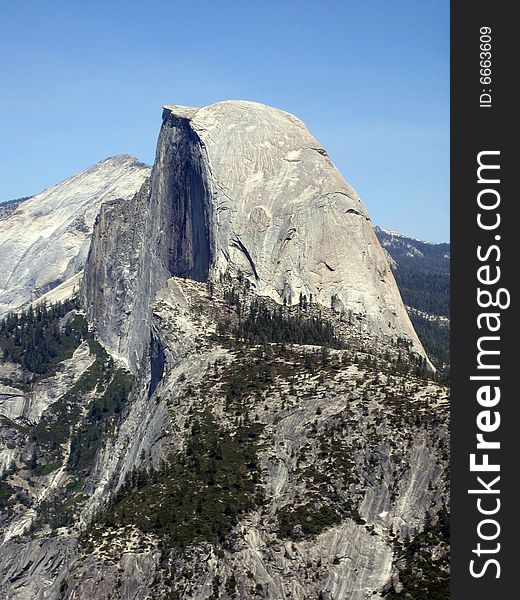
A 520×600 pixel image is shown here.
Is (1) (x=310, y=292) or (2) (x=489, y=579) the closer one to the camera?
(2) (x=489, y=579)

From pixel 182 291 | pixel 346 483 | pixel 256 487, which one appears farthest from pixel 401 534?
pixel 182 291

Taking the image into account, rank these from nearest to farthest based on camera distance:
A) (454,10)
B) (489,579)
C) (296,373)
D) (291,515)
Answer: (489,579)
(454,10)
(291,515)
(296,373)

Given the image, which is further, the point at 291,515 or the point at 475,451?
the point at 291,515

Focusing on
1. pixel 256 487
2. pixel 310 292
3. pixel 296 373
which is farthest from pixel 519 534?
pixel 310 292

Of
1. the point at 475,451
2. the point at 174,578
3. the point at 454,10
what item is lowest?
the point at 174,578

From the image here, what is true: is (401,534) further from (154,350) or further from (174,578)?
(154,350)

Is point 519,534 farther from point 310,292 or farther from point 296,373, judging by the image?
point 310,292

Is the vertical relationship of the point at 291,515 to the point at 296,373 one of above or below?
below

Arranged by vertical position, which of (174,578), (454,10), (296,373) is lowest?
(174,578)

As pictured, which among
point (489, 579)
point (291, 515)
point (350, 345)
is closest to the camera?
point (489, 579)
